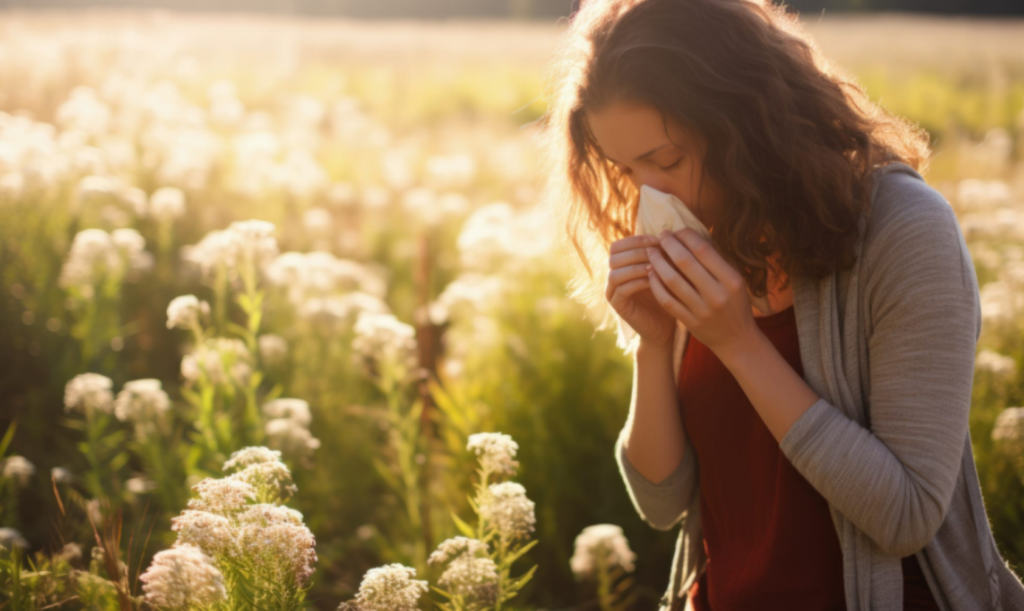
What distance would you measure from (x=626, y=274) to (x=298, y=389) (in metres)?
2.27

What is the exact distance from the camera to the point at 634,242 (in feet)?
5.75

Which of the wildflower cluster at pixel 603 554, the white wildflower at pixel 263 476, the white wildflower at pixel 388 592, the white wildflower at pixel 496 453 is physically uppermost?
the white wildflower at pixel 263 476

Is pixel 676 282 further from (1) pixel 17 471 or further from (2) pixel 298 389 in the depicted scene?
(2) pixel 298 389

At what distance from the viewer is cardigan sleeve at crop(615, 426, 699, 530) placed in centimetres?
207

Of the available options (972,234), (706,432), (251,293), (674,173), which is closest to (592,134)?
(674,173)

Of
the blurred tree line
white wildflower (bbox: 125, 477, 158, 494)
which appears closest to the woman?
white wildflower (bbox: 125, 477, 158, 494)

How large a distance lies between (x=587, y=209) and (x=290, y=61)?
12443 millimetres

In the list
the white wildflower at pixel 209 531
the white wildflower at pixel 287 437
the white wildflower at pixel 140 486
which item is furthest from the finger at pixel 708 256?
the white wildflower at pixel 140 486

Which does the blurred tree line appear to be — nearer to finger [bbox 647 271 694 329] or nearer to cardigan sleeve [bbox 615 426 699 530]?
cardigan sleeve [bbox 615 426 699 530]

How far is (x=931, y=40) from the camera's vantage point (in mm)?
16578

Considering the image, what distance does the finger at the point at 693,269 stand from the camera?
1588mm

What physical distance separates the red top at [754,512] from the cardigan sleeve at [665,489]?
0.06 m

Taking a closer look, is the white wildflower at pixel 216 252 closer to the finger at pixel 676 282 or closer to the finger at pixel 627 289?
the finger at pixel 627 289

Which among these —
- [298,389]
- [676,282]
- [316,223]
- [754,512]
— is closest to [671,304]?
[676,282]
